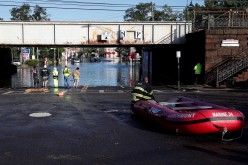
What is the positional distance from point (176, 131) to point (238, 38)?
74.8ft

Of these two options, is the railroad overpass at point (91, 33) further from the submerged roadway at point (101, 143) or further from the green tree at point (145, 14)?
the green tree at point (145, 14)

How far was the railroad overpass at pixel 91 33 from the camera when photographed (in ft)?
114

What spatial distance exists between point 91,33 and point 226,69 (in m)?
13.1

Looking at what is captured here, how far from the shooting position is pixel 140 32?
35.8m

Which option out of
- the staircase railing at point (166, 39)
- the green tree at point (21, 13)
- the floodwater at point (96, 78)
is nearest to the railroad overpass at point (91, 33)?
the staircase railing at point (166, 39)

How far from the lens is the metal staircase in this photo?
30.2 meters

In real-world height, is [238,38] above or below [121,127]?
above

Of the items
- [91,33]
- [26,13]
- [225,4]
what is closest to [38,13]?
[26,13]

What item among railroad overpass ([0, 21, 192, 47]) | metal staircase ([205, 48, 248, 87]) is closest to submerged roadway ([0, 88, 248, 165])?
metal staircase ([205, 48, 248, 87])

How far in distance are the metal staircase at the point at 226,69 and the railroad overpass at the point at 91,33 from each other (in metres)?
5.97

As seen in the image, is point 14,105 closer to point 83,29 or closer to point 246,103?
point 246,103

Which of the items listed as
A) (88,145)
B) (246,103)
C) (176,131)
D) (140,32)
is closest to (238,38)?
(140,32)

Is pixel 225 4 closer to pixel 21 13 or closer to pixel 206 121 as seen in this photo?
pixel 21 13

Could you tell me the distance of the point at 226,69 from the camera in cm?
3125
